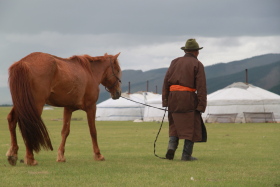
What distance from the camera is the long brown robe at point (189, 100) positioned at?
A: 30.8 feet

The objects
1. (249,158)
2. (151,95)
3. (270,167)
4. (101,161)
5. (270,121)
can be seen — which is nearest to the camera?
(270,167)

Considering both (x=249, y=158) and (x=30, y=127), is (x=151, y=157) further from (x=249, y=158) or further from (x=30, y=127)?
(x=30, y=127)

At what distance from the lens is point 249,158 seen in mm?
9906

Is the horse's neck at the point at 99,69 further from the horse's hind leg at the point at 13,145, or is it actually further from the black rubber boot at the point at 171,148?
the horse's hind leg at the point at 13,145

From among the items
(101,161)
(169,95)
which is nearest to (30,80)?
(101,161)

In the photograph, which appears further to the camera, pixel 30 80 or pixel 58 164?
pixel 58 164

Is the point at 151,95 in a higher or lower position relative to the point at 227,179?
higher

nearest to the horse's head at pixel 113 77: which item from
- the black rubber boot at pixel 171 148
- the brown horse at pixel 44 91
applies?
the brown horse at pixel 44 91

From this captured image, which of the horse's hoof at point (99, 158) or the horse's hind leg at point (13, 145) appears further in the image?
the horse's hoof at point (99, 158)

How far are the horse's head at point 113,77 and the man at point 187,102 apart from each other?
4.13ft

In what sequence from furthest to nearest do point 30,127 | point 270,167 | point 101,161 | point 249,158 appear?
point 249,158 < point 101,161 < point 270,167 < point 30,127

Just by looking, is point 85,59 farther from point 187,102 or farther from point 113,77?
point 187,102

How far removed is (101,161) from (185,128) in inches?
59.6

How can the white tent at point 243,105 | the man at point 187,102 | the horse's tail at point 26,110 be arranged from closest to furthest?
the horse's tail at point 26,110
the man at point 187,102
the white tent at point 243,105
